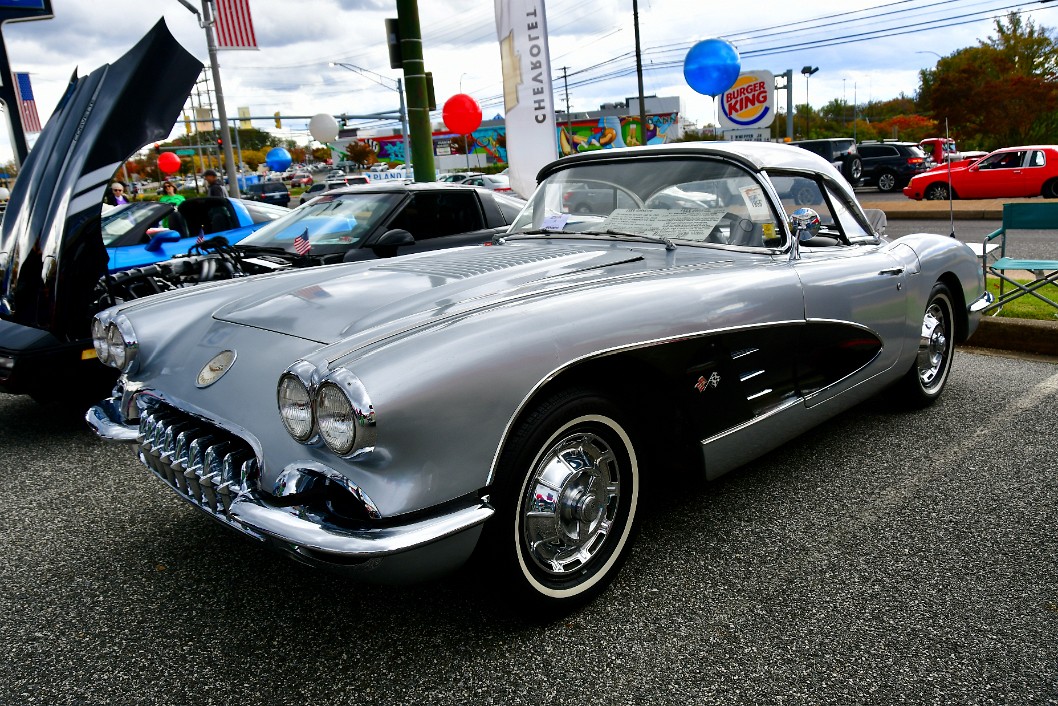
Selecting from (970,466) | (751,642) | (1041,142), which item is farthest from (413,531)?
(1041,142)

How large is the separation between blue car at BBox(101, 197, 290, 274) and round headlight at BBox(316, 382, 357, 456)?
14.7ft

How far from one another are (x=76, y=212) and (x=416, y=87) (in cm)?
442

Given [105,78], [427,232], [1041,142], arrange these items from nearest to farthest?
[105,78]
[427,232]
[1041,142]

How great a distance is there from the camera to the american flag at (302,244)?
568 cm

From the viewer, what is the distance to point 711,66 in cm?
1262

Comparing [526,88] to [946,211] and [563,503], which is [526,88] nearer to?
[563,503]

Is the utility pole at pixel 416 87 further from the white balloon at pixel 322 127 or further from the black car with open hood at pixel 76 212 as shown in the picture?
the white balloon at pixel 322 127

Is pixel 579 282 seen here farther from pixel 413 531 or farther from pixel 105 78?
pixel 105 78

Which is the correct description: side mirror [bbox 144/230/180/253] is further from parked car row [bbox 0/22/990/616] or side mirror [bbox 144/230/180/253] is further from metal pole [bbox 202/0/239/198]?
metal pole [bbox 202/0/239/198]

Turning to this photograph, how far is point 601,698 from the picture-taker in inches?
79.9

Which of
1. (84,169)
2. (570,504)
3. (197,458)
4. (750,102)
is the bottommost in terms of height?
(570,504)

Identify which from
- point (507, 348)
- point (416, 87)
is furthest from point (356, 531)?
point (416, 87)

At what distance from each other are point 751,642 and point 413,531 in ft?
3.50

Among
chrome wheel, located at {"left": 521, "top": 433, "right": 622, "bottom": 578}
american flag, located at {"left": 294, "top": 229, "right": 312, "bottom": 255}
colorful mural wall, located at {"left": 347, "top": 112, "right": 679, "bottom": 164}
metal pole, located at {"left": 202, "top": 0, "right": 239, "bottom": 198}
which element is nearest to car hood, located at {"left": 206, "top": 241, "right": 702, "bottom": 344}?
chrome wheel, located at {"left": 521, "top": 433, "right": 622, "bottom": 578}
